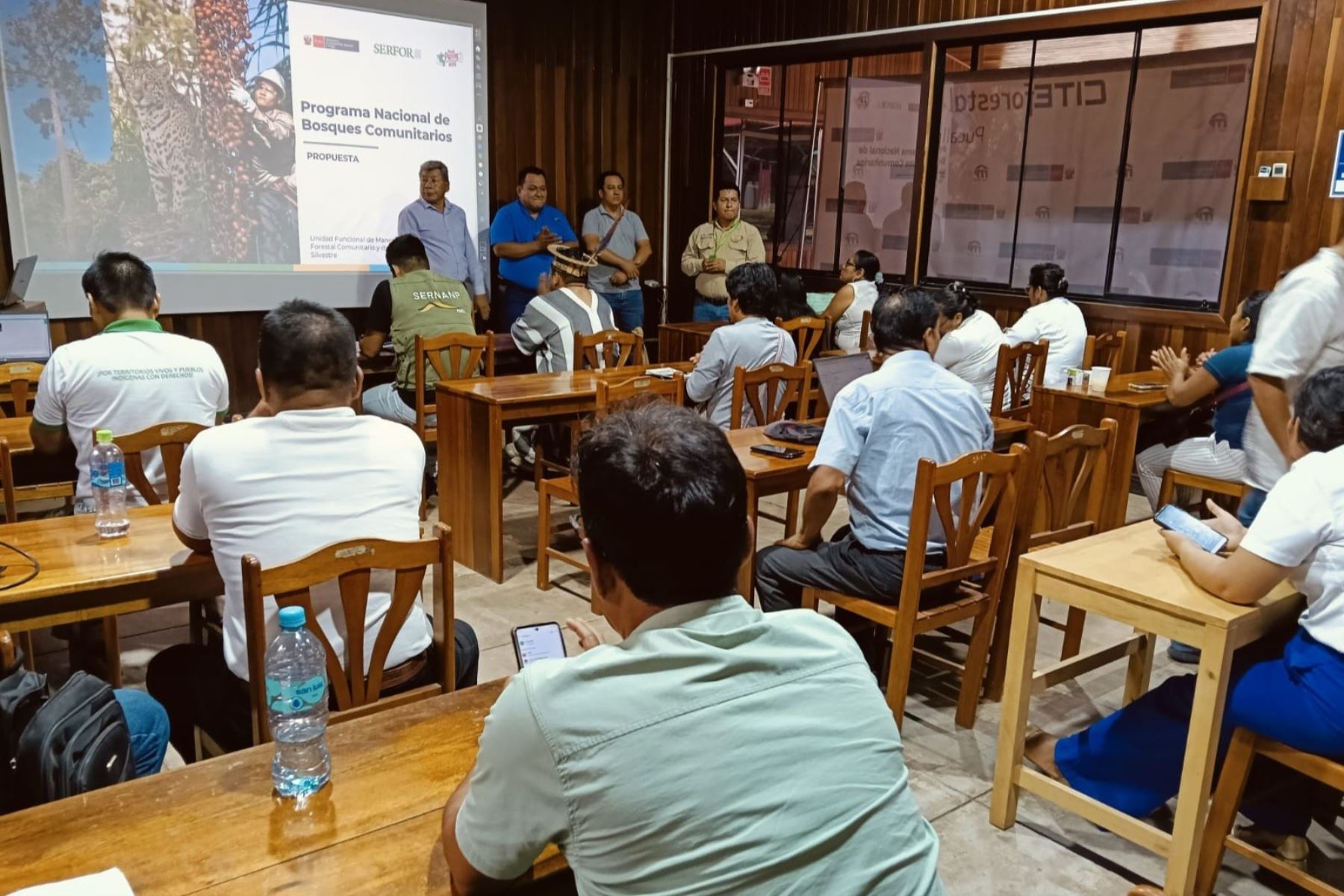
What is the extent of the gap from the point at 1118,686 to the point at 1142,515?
2214 millimetres

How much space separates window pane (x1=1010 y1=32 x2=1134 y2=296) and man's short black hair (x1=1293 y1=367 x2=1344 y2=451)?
15.7 feet

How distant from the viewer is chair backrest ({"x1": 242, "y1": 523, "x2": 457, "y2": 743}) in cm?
156

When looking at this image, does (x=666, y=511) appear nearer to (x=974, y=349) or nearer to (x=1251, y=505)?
(x=1251, y=505)

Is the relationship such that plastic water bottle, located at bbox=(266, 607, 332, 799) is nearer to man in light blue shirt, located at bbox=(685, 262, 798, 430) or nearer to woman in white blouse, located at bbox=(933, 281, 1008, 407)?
man in light blue shirt, located at bbox=(685, 262, 798, 430)

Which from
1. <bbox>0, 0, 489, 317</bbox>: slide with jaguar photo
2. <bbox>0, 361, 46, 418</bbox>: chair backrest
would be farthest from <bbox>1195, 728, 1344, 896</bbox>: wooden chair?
<bbox>0, 0, 489, 317</bbox>: slide with jaguar photo

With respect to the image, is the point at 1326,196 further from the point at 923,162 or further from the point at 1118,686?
the point at 1118,686

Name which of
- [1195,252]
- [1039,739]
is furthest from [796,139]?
[1039,739]

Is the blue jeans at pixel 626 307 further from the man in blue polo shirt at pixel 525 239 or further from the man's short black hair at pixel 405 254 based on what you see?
the man's short black hair at pixel 405 254

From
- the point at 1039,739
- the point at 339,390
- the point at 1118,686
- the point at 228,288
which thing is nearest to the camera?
the point at 339,390

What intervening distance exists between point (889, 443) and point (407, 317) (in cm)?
284

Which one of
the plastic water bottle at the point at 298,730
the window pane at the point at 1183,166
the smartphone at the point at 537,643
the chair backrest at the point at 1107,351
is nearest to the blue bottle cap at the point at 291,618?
the plastic water bottle at the point at 298,730

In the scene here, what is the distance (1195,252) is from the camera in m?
6.43

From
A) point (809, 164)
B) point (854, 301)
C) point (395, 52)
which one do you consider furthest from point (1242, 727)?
point (809, 164)

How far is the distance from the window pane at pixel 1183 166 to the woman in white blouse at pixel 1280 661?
4587 mm
